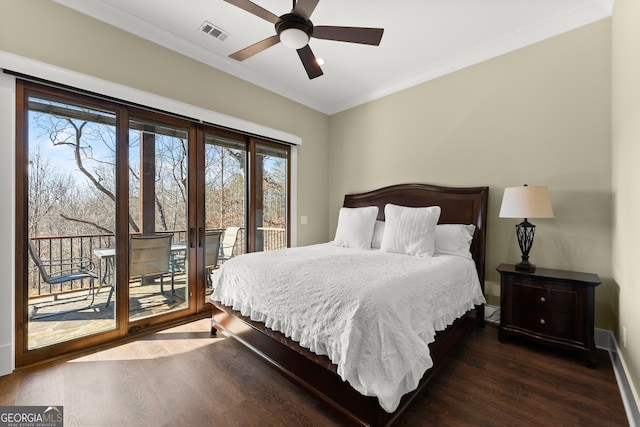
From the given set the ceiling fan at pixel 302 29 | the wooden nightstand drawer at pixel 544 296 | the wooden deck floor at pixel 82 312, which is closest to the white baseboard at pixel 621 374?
the wooden nightstand drawer at pixel 544 296

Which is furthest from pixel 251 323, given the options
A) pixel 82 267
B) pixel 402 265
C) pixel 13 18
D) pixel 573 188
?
pixel 573 188

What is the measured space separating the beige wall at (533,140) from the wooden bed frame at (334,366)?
19 cm

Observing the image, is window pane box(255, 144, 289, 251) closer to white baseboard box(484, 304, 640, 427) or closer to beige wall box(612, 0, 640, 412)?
white baseboard box(484, 304, 640, 427)

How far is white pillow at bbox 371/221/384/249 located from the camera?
340 centimetres

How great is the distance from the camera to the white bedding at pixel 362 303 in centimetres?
140

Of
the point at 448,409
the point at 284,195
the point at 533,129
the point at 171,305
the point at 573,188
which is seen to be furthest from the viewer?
the point at 284,195

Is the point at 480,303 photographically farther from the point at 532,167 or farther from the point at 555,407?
the point at 532,167

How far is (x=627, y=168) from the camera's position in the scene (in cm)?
185

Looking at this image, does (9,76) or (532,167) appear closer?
(9,76)

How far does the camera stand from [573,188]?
256 centimetres

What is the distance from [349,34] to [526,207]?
2.10 metres

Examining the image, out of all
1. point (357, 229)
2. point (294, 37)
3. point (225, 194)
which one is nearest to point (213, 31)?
point (294, 37)

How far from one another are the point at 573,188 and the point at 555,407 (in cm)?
192

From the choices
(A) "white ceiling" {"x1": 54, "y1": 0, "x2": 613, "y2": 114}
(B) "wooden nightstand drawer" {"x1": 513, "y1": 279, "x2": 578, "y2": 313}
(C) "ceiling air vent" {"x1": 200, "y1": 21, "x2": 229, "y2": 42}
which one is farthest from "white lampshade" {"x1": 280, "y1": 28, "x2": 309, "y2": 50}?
(B) "wooden nightstand drawer" {"x1": 513, "y1": 279, "x2": 578, "y2": 313}
